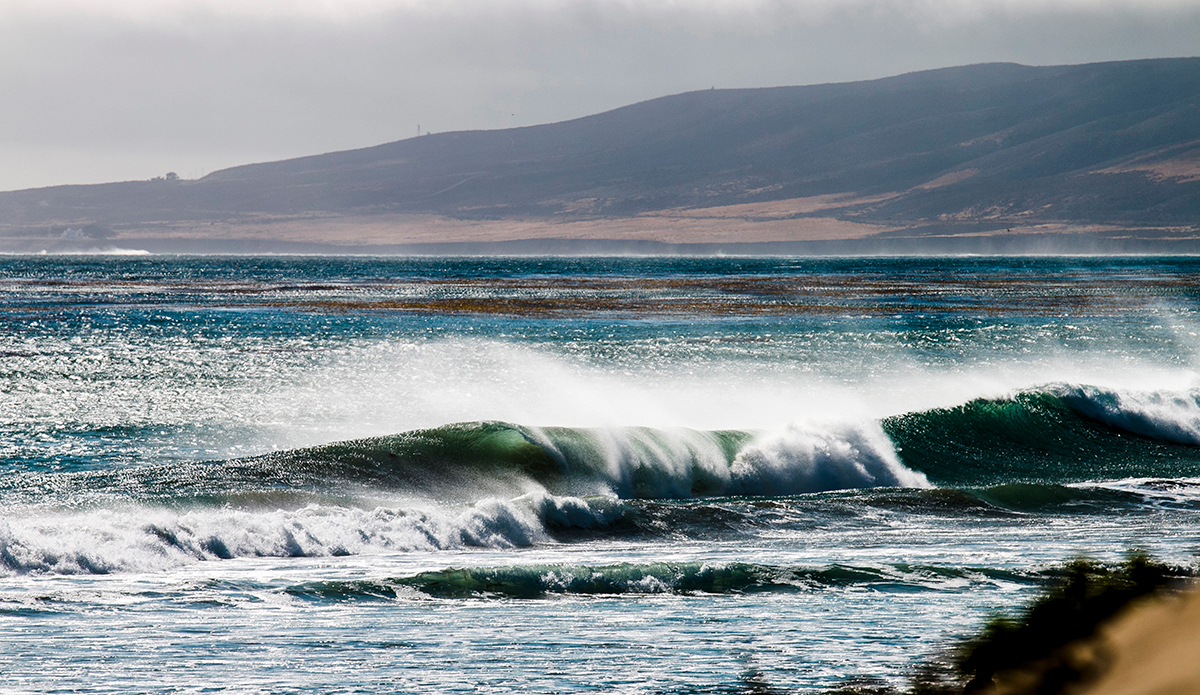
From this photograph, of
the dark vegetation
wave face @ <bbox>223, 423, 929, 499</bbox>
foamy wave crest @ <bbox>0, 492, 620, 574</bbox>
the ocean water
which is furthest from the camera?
wave face @ <bbox>223, 423, 929, 499</bbox>

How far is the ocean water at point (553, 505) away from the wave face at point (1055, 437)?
0.29 ft

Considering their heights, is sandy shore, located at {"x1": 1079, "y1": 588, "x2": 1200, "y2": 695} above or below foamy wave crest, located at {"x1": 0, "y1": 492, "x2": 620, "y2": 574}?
above

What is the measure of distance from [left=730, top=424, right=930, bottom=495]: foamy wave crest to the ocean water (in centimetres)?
5

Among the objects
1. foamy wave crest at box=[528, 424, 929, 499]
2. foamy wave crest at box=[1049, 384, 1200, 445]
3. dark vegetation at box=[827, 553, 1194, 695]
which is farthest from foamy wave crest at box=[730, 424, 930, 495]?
dark vegetation at box=[827, 553, 1194, 695]

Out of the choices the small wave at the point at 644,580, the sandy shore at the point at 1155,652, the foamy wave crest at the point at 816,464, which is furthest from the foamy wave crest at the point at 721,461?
the sandy shore at the point at 1155,652

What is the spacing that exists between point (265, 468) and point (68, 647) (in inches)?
313

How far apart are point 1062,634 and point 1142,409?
75.1 feet

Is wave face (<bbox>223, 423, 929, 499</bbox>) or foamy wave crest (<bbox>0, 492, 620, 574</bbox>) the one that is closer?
foamy wave crest (<bbox>0, 492, 620, 574</bbox>)

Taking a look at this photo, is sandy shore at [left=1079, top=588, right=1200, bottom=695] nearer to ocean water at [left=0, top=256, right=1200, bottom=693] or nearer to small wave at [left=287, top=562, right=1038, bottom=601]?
ocean water at [left=0, top=256, right=1200, bottom=693]

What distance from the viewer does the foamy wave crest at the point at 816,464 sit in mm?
18234

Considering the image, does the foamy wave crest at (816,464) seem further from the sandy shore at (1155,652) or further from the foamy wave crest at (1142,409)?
the sandy shore at (1155,652)

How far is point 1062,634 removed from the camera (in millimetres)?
3279

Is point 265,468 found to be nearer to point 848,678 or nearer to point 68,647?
point 68,647

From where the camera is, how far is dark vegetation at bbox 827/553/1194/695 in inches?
115
